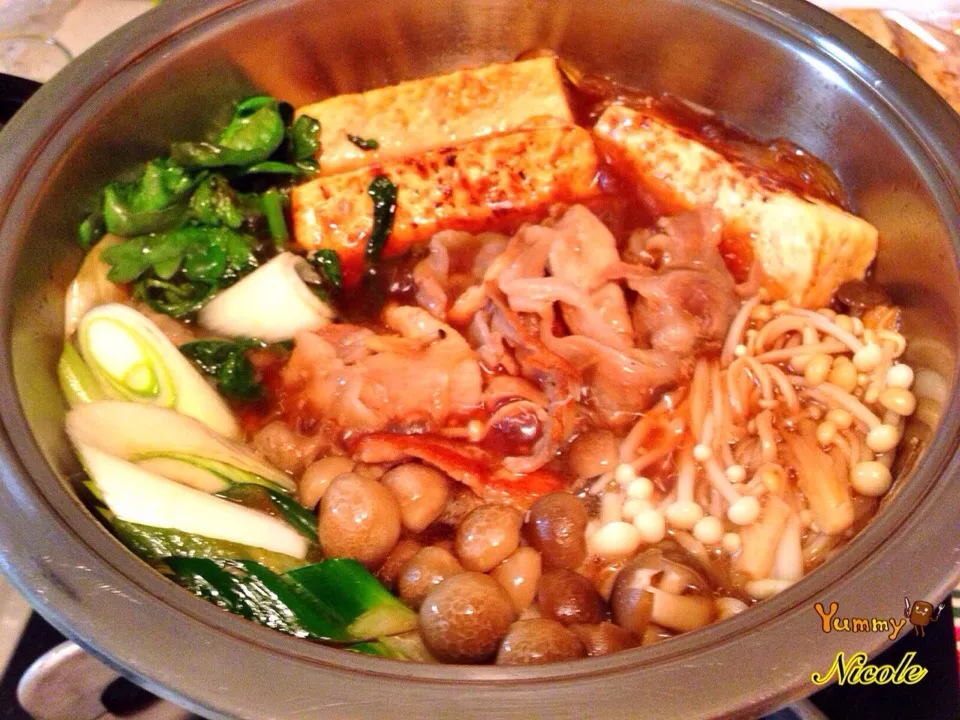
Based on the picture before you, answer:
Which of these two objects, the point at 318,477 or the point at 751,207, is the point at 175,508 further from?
the point at 751,207

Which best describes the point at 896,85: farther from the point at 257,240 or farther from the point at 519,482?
the point at 257,240

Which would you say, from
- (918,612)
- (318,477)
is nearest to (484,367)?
(318,477)

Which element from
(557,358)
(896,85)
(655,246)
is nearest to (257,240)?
(557,358)

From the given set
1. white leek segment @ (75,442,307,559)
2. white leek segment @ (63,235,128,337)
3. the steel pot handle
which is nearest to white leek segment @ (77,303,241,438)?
white leek segment @ (63,235,128,337)

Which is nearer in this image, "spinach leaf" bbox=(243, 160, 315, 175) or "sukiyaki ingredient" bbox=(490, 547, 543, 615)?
"sukiyaki ingredient" bbox=(490, 547, 543, 615)

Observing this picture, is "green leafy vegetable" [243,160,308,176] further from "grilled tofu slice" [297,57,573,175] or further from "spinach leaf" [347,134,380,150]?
"spinach leaf" [347,134,380,150]

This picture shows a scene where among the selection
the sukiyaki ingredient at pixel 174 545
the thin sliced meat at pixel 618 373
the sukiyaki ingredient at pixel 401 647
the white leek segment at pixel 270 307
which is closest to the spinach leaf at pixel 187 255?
the white leek segment at pixel 270 307
